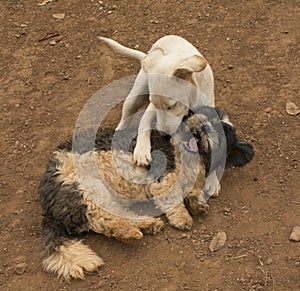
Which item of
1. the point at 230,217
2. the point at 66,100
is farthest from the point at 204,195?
the point at 66,100

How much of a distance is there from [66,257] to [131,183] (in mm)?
634

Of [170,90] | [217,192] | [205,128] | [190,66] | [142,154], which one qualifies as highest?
[190,66]

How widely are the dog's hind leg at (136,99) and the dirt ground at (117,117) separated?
508 mm

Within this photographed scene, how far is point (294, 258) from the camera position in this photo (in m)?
3.40

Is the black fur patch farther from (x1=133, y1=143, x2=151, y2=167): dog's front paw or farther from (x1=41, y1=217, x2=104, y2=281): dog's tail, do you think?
(x1=133, y1=143, x2=151, y2=167): dog's front paw

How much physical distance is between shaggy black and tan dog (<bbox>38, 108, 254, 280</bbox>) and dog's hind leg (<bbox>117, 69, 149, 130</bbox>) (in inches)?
20.1

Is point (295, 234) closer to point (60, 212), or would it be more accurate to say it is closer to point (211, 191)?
point (211, 191)

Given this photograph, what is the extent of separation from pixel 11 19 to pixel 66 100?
5.03 feet

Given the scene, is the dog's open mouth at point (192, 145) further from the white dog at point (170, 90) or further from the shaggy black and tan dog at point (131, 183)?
the white dog at point (170, 90)

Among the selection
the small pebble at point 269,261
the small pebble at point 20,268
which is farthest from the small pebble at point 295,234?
the small pebble at point 20,268

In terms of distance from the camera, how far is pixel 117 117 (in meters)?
4.70

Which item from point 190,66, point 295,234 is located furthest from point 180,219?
point 190,66

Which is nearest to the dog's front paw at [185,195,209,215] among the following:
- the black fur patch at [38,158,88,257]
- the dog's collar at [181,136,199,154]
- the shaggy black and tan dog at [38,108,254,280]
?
the shaggy black and tan dog at [38,108,254,280]

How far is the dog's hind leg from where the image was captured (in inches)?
167
